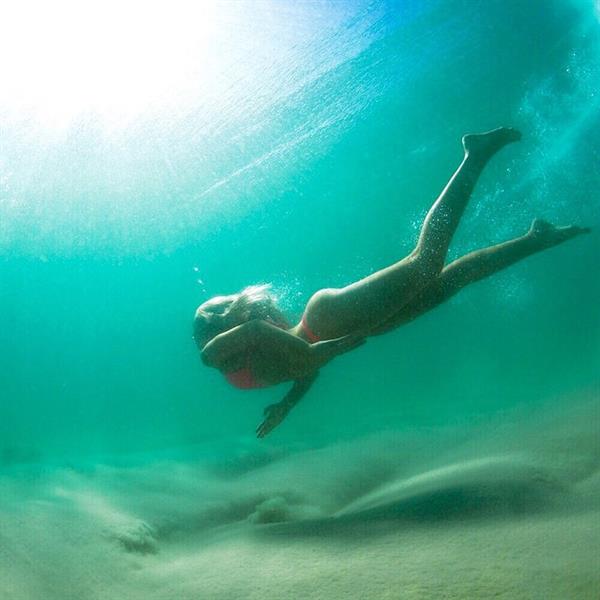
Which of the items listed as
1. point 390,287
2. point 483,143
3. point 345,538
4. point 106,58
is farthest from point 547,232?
point 106,58

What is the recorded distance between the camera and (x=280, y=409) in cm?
348

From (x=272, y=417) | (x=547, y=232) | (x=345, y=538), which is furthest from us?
(x=547, y=232)

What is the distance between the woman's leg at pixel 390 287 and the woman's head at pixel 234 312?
36 centimetres

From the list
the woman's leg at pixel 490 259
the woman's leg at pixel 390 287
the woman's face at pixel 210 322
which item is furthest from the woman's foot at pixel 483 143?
the woman's face at pixel 210 322

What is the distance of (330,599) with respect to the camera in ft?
7.21

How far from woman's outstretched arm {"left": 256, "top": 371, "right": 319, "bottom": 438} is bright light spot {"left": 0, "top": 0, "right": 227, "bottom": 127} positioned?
7388 mm

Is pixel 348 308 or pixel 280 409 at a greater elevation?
pixel 348 308

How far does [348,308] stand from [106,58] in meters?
9.29

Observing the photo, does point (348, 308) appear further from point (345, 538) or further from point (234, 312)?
point (345, 538)

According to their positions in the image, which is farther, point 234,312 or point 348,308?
point 234,312

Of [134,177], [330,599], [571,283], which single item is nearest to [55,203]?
[134,177]

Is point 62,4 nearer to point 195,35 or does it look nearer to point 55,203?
point 195,35

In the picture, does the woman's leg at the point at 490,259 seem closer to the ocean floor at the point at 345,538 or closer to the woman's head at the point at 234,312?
the woman's head at the point at 234,312

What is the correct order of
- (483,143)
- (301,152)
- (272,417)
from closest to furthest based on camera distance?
(272,417)
(483,143)
(301,152)
